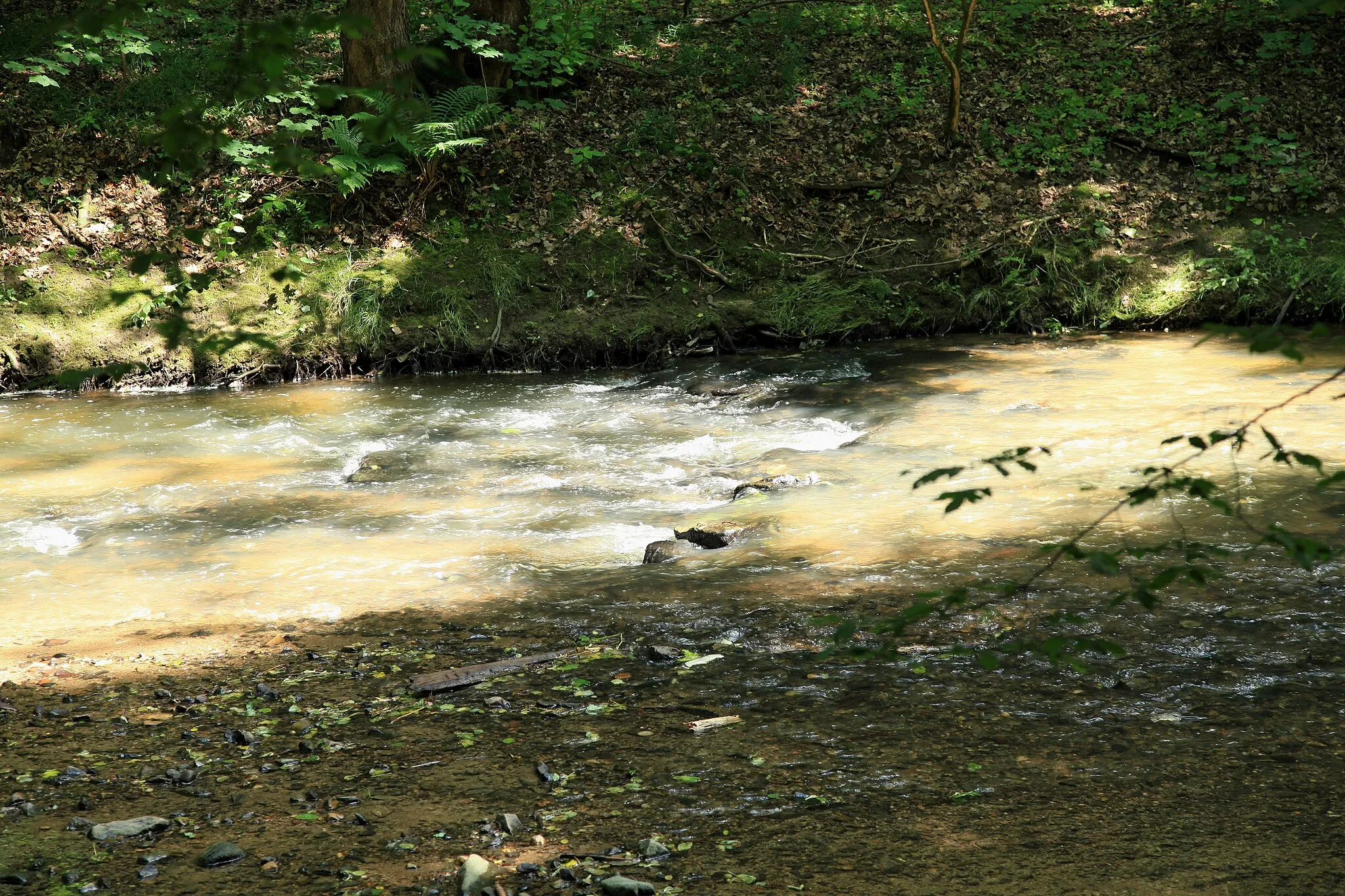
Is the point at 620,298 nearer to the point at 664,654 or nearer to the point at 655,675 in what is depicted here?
the point at 664,654

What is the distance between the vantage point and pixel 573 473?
8.84 m

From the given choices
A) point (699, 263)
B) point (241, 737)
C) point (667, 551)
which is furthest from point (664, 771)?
point (699, 263)

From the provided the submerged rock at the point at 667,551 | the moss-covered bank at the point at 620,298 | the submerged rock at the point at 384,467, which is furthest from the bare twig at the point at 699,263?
the submerged rock at the point at 667,551

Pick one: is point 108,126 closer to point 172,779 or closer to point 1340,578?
point 172,779

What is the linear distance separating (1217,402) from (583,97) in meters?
10.0

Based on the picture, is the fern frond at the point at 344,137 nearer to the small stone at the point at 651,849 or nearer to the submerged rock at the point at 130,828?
the submerged rock at the point at 130,828

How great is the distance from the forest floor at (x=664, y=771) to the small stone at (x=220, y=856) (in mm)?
33

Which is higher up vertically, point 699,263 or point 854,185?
point 854,185

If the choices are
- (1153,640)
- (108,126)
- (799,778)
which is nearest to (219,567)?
(799,778)

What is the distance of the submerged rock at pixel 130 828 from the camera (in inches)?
139

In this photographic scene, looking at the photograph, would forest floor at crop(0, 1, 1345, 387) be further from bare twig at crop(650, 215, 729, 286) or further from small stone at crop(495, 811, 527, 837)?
small stone at crop(495, 811, 527, 837)

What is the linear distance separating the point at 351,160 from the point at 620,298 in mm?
3602

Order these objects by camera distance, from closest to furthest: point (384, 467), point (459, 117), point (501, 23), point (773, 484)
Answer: point (773, 484)
point (384, 467)
point (459, 117)
point (501, 23)

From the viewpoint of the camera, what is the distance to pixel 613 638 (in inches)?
214
